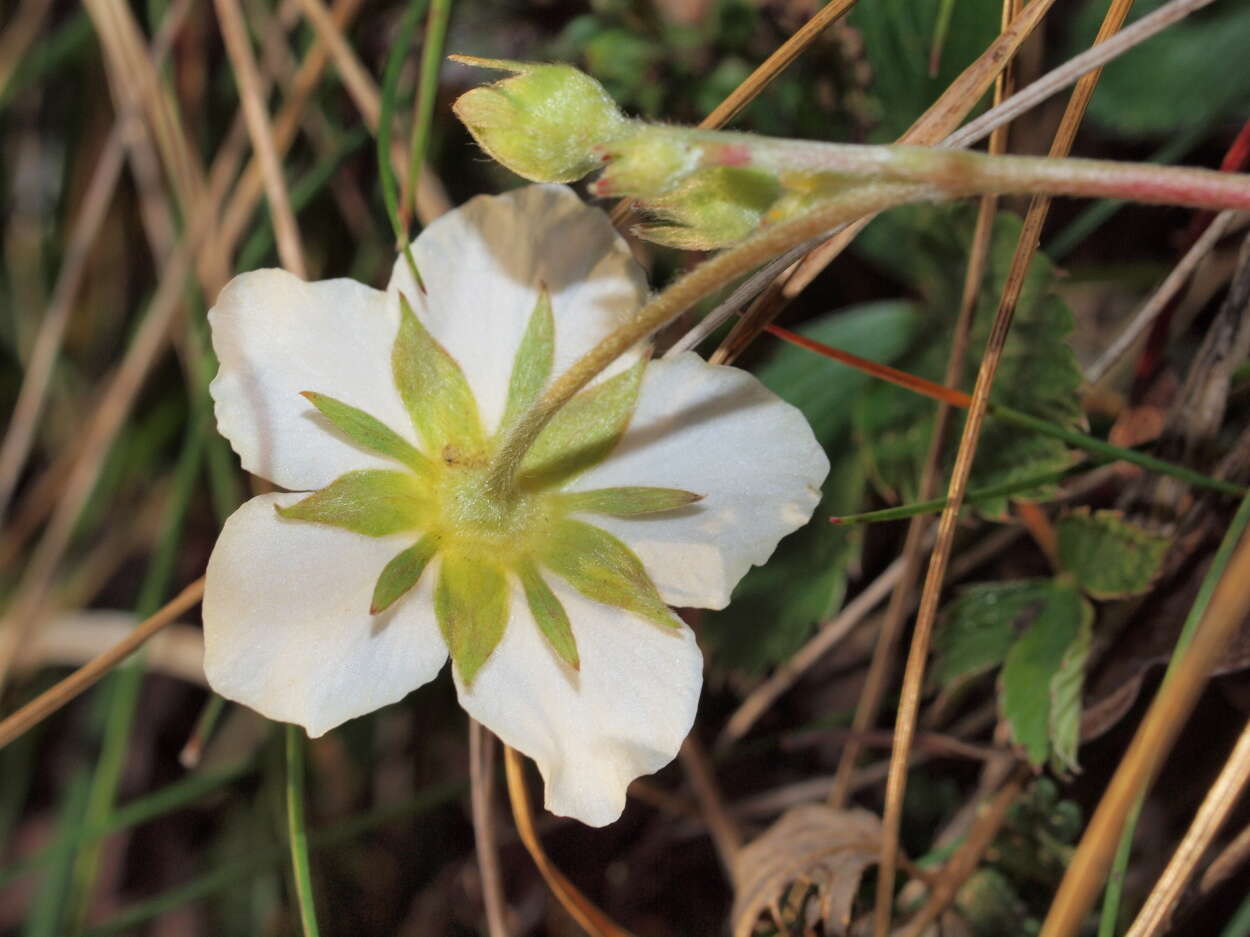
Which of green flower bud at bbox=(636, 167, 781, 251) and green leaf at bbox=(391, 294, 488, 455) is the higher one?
green flower bud at bbox=(636, 167, 781, 251)

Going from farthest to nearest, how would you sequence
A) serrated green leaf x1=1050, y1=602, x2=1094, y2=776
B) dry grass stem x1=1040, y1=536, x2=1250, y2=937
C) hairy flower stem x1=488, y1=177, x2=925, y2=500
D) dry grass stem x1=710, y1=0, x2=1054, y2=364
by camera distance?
serrated green leaf x1=1050, y1=602, x2=1094, y2=776
dry grass stem x1=710, y1=0, x2=1054, y2=364
hairy flower stem x1=488, y1=177, x2=925, y2=500
dry grass stem x1=1040, y1=536, x2=1250, y2=937

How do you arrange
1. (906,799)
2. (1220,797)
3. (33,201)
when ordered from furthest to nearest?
(33,201) < (906,799) < (1220,797)

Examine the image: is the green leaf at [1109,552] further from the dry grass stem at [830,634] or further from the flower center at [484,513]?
the flower center at [484,513]

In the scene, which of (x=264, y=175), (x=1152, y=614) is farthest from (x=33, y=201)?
(x=1152, y=614)

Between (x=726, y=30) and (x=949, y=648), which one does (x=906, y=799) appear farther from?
(x=726, y=30)

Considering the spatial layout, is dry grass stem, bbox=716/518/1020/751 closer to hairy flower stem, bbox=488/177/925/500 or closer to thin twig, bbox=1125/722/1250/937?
thin twig, bbox=1125/722/1250/937

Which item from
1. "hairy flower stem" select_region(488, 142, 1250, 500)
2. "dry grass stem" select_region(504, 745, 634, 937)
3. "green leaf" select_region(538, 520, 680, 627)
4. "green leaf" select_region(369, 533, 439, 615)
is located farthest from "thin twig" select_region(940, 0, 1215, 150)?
"dry grass stem" select_region(504, 745, 634, 937)

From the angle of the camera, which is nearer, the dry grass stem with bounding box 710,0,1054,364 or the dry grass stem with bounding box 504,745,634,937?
the dry grass stem with bounding box 710,0,1054,364

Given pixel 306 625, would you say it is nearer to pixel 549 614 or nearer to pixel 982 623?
pixel 549 614
